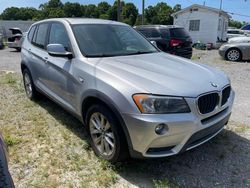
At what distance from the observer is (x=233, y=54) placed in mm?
13078

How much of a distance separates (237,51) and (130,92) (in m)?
11.4

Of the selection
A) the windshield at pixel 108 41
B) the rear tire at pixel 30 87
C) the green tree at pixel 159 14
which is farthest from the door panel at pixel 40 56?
the green tree at pixel 159 14

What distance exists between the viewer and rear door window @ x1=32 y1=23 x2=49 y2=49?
16.9 feet

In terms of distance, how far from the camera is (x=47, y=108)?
5.59 meters

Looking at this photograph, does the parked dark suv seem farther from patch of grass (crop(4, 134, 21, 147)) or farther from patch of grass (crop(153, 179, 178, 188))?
patch of grass (crop(153, 179, 178, 188))

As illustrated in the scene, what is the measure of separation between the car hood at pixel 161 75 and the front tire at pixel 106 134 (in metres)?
0.45

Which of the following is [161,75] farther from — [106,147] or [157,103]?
[106,147]

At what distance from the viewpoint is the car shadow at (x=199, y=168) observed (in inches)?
124

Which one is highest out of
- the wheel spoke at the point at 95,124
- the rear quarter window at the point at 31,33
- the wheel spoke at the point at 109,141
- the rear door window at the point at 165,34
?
the rear quarter window at the point at 31,33

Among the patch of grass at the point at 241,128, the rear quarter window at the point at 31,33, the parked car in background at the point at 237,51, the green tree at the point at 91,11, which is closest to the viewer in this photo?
the patch of grass at the point at 241,128

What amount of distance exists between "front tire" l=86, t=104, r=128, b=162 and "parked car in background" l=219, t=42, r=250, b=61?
11066 mm

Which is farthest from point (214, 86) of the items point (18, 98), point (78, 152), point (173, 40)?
point (173, 40)

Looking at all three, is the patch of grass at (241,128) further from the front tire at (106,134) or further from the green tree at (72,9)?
the green tree at (72,9)

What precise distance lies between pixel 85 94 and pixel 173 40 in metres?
8.46
